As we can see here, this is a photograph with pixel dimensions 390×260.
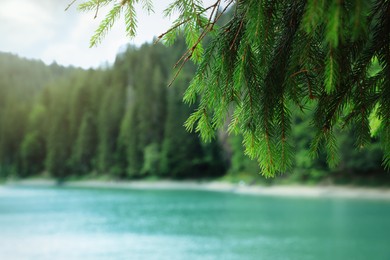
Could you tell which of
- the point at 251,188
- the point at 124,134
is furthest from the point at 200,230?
the point at 124,134

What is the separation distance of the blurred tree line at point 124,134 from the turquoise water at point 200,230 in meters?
10.9

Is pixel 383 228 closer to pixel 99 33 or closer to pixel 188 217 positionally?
pixel 188 217

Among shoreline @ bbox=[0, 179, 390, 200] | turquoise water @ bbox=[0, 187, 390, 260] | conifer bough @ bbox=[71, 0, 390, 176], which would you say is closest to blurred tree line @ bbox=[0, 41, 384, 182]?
shoreline @ bbox=[0, 179, 390, 200]

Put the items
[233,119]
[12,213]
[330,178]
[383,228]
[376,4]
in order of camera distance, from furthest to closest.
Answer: [330,178]
[12,213]
[383,228]
[233,119]
[376,4]

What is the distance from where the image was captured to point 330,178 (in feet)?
117

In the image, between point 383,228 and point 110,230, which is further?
point 110,230

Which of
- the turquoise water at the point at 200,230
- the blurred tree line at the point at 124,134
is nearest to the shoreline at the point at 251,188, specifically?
the blurred tree line at the point at 124,134

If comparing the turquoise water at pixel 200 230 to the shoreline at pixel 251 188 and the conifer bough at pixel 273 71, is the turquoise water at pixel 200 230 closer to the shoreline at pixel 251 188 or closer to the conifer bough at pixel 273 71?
the shoreline at pixel 251 188

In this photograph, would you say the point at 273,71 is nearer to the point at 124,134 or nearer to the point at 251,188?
the point at 251,188

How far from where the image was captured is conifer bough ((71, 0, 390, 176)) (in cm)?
137

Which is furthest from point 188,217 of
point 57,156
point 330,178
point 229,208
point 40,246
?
point 57,156

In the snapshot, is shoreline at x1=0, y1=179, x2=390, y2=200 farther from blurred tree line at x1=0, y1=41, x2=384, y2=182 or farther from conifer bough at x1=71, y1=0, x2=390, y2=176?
conifer bough at x1=71, y1=0, x2=390, y2=176

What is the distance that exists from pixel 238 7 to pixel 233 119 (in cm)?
41

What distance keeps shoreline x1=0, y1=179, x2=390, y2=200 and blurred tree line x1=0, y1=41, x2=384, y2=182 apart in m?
1.28
